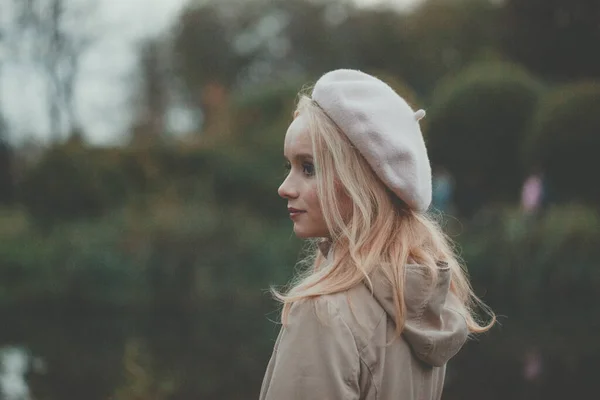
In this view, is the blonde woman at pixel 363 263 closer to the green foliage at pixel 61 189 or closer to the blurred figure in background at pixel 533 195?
the blurred figure in background at pixel 533 195

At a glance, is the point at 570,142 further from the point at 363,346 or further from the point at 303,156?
the point at 363,346

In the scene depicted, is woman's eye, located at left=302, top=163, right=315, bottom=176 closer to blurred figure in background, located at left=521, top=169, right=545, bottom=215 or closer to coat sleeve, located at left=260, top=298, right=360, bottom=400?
coat sleeve, located at left=260, top=298, right=360, bottom=400

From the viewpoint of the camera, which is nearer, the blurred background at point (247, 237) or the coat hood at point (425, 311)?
the coat hood at point (425, 311)

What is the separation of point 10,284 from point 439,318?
10.3m

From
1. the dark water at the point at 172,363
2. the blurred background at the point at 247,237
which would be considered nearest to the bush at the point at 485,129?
the blurred background at the point at 247,237

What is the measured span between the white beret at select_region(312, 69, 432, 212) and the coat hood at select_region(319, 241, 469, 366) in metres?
0.18

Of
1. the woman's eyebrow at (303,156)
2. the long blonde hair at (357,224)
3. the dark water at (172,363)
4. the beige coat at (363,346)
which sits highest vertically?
the woman's eyebrow at (303,156)

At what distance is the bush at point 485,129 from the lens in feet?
51.9

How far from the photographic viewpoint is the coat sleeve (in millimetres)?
1624

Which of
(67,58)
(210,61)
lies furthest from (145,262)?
(210,61)

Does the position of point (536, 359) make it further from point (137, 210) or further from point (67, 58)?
point (67, 58)

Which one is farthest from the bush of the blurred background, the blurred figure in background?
the blurred figure in background

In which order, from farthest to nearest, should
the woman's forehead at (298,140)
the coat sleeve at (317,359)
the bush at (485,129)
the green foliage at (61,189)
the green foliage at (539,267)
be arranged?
1. the bush at (485,129)
2. the green foliage at (61,189)
3. the green foliage at (539,267)
4. the woman's forehead at (298,140)
5. the coat sleeve at (317,359)

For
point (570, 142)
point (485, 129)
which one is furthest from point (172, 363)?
point (485, 129)
